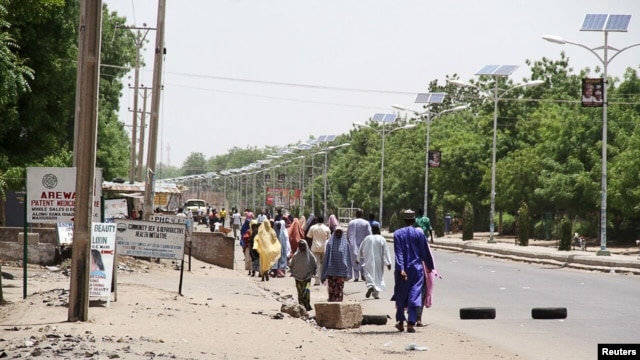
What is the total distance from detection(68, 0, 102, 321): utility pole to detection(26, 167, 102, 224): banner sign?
254 centimetres

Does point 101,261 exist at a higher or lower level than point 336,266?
higher

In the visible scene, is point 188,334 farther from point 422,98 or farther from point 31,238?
point 422,98

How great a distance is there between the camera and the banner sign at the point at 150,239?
19.3m

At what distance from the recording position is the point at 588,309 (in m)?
19.0

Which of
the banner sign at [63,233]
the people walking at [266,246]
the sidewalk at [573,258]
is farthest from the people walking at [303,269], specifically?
the sidewalk at [573,258]

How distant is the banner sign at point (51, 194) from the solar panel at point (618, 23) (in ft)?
87.4

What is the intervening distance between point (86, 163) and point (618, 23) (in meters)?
29.7

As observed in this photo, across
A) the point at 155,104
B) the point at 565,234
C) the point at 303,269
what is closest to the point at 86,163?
the point at 303,269

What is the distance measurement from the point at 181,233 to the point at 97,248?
14.3 feet

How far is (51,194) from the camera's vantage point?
51.8ft

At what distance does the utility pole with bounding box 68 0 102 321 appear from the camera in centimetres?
1302

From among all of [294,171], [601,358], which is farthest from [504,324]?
[294,171]

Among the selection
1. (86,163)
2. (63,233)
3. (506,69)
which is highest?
(506,69)

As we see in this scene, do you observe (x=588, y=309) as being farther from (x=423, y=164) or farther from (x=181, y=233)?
(x=423, y=164)
